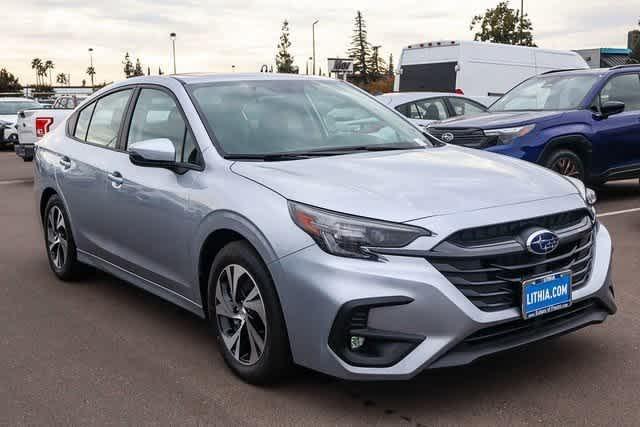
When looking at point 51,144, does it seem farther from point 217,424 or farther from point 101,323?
point 217,424

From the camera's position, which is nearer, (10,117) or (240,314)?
(240,314)

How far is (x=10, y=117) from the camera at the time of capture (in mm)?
24859

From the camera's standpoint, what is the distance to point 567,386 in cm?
394

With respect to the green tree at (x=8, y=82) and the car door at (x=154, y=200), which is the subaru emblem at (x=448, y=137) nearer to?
the car door at (x=154, y=200)

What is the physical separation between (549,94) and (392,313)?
750cm

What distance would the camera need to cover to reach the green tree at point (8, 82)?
10344cm

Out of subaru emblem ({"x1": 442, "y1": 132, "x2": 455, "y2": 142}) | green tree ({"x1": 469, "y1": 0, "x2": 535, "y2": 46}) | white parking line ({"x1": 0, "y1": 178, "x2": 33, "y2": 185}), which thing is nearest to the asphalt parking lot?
subaru emblem ({"x1": 442, "y1": 132, "x2": 455, "y2": 142})

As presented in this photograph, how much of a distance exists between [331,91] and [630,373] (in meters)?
2.55

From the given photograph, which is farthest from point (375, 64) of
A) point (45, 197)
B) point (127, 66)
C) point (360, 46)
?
point (45, 197)

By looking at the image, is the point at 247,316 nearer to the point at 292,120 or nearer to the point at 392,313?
the point at 392,313

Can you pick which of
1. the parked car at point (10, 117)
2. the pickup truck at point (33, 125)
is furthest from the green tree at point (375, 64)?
the pickup truck at point (33, 125)

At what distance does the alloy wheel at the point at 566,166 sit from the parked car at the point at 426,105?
9.74 ft

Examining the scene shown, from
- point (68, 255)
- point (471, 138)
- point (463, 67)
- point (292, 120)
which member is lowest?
point (68, 255)

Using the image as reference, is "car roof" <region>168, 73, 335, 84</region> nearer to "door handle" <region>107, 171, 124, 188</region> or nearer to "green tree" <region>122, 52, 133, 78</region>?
"door handle" <region>107, 171, 124, 188</region>
